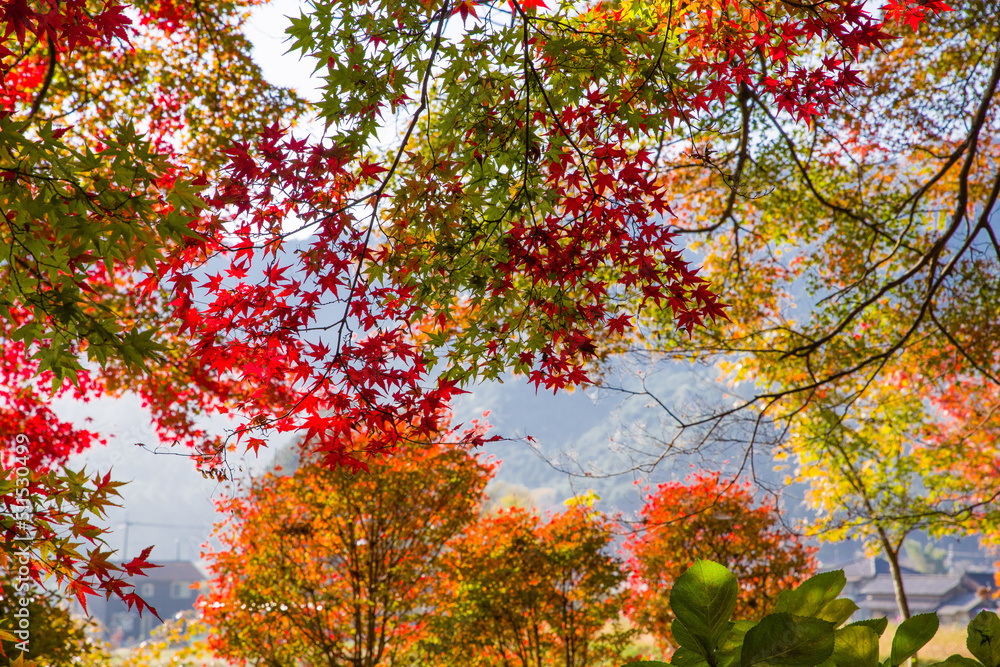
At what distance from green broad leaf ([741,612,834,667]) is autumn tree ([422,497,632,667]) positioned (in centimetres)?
577

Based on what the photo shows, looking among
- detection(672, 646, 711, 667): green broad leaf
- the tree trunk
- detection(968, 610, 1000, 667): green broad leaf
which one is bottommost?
detection(968, 610, 1000, 667): green broad leaf

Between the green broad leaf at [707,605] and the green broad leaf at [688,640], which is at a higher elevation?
the green broad leaf at [707,605]

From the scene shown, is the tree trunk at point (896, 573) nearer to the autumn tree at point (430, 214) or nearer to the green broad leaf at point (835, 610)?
the autumn tree at point (430, 214)

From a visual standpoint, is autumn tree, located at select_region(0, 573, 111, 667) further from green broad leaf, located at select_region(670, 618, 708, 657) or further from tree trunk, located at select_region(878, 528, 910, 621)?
tree trunk, located at select_region(878, 528, 910, 621)

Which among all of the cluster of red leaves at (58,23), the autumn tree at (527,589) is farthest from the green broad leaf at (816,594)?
the autumn tree at (527,589)

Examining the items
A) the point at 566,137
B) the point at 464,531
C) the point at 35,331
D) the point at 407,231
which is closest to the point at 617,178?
the point at 566,137

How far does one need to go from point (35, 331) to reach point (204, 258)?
2.40 ft

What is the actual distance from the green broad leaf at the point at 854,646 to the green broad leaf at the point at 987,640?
6.2 inches

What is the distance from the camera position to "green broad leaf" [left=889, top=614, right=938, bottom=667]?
76cm

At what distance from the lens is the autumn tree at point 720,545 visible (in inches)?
282

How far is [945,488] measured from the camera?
29.5ft

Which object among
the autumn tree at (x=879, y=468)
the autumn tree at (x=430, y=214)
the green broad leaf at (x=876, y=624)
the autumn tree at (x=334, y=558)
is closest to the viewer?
the green broad leaf at (x=876, y=624)

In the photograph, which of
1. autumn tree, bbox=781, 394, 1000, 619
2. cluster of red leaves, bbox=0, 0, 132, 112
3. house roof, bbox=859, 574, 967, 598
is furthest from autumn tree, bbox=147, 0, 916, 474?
house roof, bbox=859, 574, 967, 598

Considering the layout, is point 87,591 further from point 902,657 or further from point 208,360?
point 902,657
